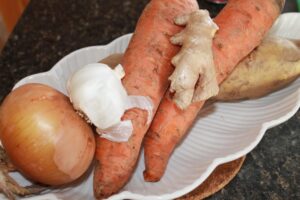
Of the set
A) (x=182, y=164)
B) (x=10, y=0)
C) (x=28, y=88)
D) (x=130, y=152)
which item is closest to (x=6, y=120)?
(x=28, y=88)

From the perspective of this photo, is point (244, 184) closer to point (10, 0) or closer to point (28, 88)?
point (28, 88)

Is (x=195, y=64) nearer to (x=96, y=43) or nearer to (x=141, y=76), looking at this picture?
(x=141, y=76)

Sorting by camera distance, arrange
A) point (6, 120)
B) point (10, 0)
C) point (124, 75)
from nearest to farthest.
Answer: point (6, 120) < point (124, 75) < point (10, 0)

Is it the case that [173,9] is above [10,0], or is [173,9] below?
above

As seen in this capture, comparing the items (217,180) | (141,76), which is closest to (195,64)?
(141,76)

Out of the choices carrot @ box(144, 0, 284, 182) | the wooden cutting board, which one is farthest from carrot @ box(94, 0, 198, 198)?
the wooden cutting board

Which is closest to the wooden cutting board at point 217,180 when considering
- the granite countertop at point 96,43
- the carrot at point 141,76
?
the granite countertop at point 96,43

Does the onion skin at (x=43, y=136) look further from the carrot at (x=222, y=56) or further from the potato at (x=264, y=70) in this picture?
the potato at (x=264, y=70)
